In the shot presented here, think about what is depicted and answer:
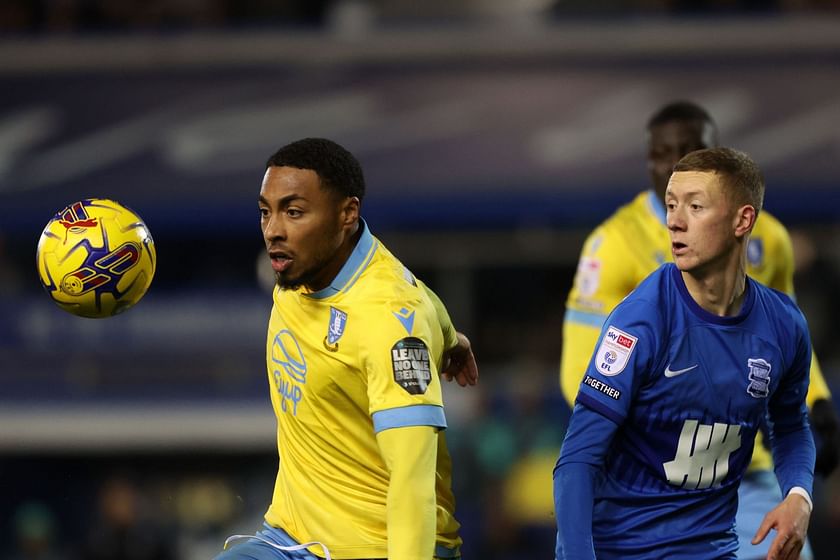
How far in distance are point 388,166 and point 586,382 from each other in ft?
31.0

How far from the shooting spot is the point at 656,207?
553cm

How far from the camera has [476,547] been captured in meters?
11.5

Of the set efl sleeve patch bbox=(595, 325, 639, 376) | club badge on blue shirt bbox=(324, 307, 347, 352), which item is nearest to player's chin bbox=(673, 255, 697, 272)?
efl sleeve patch bbox=(595, 325, 639, 376)

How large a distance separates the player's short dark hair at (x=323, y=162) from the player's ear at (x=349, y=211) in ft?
0.06

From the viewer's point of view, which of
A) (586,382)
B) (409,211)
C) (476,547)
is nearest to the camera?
(586,382)

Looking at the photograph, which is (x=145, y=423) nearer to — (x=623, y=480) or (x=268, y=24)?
(x=268, y=24)

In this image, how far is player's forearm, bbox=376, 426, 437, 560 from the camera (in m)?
3.69

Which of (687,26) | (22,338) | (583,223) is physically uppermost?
(687,26)

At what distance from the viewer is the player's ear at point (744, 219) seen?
3846mm

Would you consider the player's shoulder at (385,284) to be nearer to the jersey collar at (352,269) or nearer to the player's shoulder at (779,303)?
the jersey collar at (352,269)

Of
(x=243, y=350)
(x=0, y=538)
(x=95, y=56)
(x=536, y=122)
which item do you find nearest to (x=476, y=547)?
(x=243, y=350)

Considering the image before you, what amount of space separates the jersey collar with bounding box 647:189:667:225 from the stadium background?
272 inches

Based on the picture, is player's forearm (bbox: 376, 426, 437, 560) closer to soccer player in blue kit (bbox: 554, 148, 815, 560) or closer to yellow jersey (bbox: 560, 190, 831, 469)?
soccer player in blue kit (bbox: 554, 148, 815, 560)

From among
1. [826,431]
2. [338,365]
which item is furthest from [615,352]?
[826,431]
